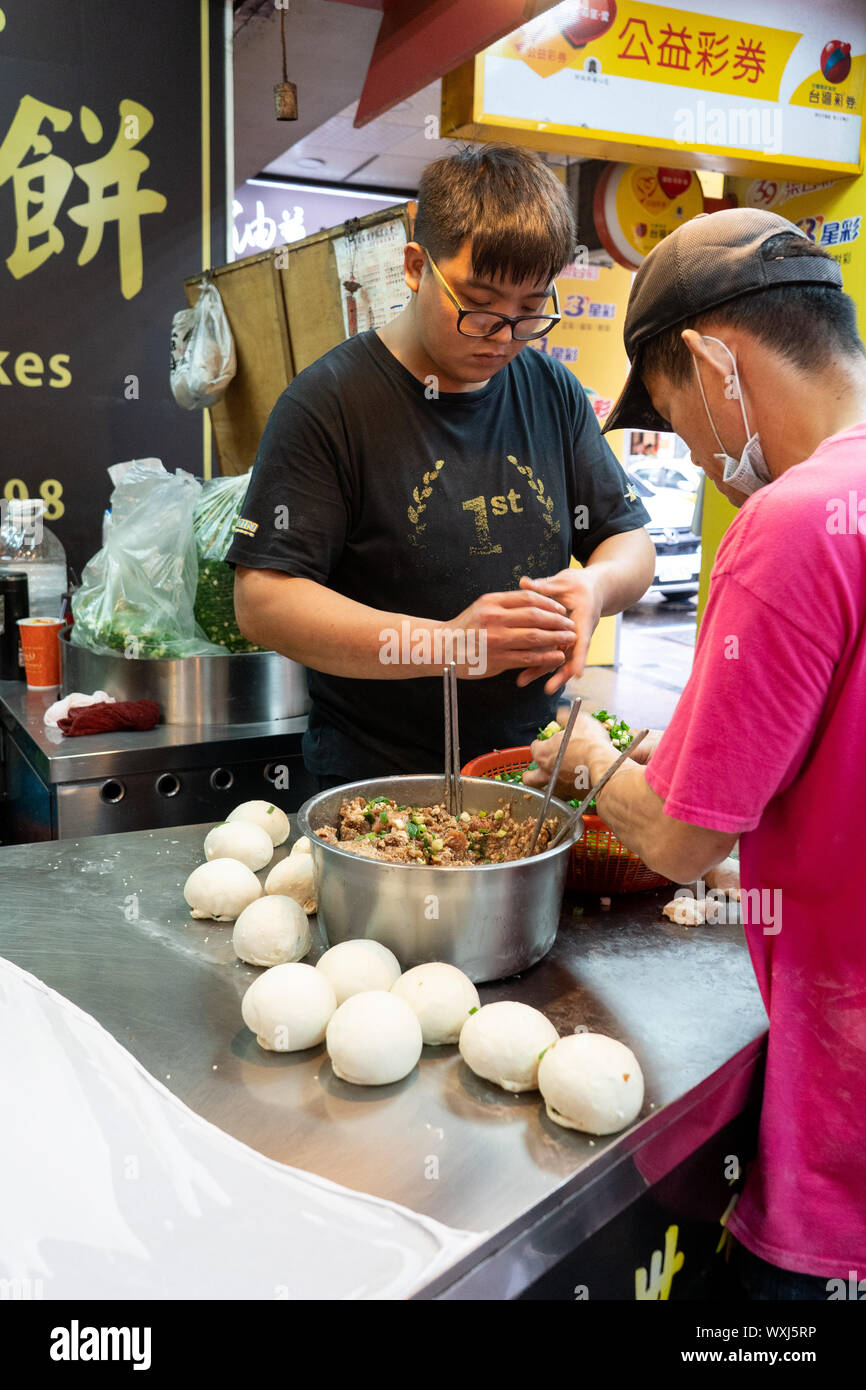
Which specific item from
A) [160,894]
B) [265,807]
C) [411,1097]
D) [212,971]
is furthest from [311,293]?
[411,1097]

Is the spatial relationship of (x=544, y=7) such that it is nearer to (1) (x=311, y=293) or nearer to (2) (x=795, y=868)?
(1) (x=311, y=293)

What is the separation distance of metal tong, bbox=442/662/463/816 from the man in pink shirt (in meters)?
0.28

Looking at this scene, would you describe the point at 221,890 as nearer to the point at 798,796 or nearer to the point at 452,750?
the point at 452,750

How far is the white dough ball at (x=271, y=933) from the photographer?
4.51 feet

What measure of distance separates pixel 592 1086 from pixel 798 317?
86 cm

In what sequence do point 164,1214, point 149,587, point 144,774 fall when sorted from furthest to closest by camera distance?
point 149,587 → point 144,774 → point 164,1214

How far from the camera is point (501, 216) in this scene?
1.67m

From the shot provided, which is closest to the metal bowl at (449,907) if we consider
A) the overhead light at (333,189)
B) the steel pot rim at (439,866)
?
the steel pot rim at (439,866)

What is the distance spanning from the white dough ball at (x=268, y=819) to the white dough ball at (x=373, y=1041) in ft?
2.10

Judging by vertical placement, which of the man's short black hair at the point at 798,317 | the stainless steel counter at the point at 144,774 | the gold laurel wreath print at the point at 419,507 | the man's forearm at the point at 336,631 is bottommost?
the stainless steel counter at the point at 144,774

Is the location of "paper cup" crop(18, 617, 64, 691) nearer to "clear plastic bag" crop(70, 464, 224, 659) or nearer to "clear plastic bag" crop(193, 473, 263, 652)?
"clear plastic bag" crop(70, 464, 224, 659)

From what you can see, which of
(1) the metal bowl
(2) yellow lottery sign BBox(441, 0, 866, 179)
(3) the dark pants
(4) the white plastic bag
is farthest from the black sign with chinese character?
(3) the dark pants

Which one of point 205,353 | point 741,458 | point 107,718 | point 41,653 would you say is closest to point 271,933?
point 741,458

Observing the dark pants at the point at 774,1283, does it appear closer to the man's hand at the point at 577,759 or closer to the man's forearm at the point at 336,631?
the man's hand at the point at 577,759
